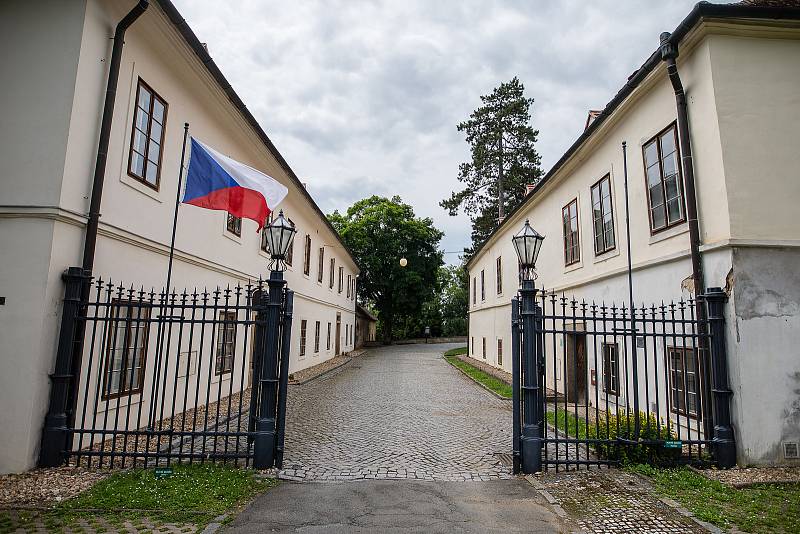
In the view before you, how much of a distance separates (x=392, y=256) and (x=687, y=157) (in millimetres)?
33398

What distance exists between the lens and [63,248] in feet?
19.1

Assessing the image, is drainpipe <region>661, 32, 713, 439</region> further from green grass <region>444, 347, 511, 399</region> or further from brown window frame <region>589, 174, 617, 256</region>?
green grass <region>444, 347, 511, 399</region>

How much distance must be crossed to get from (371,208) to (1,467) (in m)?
36.2

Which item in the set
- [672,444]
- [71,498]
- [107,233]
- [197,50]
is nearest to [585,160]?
[672,444]

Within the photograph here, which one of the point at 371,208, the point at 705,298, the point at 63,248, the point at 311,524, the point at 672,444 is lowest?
the point at 311,524

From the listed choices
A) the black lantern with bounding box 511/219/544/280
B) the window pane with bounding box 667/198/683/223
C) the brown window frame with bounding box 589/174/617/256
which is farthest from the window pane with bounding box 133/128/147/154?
the brown window frame with bounding box 589/174/617/256

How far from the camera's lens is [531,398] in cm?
602

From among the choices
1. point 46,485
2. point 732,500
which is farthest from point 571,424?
point 46,485

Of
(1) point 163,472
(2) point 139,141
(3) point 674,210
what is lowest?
(1) point 163,472

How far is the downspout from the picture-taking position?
6703 millimetres

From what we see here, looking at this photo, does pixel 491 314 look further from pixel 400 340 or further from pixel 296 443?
pixel 400 340

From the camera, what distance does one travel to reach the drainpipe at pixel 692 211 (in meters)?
6.27

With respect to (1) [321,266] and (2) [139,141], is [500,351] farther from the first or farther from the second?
(2) [139,141]

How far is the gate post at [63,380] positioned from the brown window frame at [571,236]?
10.4 metres
